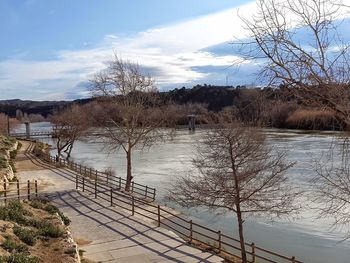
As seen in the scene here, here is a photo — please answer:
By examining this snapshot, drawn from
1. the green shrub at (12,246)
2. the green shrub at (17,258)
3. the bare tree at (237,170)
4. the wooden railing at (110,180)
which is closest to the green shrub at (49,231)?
the green shrub at (12,246)

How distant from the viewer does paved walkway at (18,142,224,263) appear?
48.8ft

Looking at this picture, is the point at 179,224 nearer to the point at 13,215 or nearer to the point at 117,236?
the point at 117,236

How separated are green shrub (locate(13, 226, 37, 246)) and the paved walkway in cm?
309

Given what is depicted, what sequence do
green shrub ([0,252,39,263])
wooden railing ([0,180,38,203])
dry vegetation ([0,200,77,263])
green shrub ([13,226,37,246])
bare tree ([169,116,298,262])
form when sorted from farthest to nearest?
wooden railing ([0,180,38,203]) < bare tree ([169,116,298,262]) < green shrub ([13,226,37,246]) < dry vegetation ([0,200,77,263]) < green shrub ([0,252,39,263])

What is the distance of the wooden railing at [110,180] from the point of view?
28656mm

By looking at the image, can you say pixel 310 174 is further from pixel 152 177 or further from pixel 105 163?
pixel 105 163

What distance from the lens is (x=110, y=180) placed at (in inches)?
1436

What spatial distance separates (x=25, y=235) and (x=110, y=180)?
25104mm

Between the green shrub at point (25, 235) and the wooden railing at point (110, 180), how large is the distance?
51.0ft

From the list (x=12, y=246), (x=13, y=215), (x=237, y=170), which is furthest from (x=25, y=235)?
(x=237, y=170)

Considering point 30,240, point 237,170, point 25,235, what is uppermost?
point 237,170

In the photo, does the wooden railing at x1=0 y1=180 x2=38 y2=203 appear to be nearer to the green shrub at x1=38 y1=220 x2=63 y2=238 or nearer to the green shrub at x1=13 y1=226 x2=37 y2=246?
the green shrub at x1=38 y1=220 x2=63 y2=238

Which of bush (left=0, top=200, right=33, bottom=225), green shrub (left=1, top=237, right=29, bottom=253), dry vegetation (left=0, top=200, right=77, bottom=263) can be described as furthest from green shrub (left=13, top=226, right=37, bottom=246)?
bush (left=0, top=200, right=33, bottom=225)

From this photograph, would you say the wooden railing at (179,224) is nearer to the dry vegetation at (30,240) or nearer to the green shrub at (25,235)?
the dry vegetation at (30,240)
